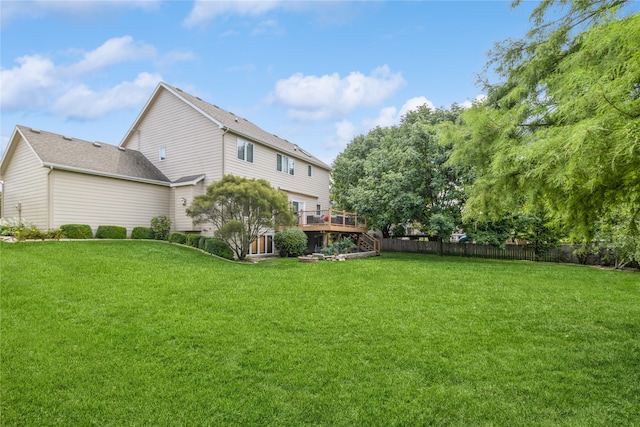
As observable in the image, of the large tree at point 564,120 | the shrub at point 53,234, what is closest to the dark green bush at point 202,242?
the shrub at point 53,234

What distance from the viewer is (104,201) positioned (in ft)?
49.5

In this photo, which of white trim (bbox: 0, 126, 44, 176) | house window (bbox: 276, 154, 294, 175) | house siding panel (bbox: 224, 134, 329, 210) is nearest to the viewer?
white trim (bbox: 0, 126, 44, 176)

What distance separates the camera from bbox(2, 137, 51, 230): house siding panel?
46.4ft

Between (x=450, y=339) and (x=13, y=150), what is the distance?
20.3m

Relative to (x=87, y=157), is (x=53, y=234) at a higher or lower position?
lower

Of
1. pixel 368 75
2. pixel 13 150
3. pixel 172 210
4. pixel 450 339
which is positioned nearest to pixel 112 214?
Result: pixel 172 210

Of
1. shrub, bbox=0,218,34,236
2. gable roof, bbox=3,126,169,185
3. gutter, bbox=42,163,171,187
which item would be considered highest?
gable roof, bbox=3,126,169,185

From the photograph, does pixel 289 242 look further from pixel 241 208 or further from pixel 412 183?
pixel 412 183

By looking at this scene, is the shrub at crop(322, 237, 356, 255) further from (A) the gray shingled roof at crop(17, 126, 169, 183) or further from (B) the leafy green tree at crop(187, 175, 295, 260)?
(A) the gray shingled roof at crop(17, 126, 169, 183)

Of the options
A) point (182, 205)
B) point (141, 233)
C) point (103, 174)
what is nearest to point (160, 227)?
point (141, 233)

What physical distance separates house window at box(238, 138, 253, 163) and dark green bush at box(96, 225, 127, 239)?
6.41 metres

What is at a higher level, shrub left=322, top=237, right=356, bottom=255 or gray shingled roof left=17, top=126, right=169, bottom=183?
gray shingled roof left=17, top=126, right=169, bottom=183

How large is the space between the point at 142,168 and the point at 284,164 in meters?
7.61

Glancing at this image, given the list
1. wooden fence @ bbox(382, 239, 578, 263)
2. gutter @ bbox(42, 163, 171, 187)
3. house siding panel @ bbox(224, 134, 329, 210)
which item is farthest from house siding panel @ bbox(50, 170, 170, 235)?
wooden fence @ bbox(382, 239, 578, 263)
